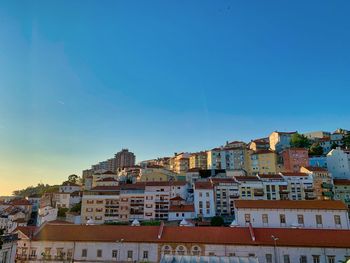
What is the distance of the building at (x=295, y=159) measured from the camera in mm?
86938

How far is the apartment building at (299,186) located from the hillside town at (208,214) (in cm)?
23

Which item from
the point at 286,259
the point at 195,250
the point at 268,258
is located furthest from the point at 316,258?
the point at 195,250

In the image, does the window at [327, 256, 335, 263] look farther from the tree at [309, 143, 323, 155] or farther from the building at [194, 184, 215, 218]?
the tree at [309, 143, 323, 155]

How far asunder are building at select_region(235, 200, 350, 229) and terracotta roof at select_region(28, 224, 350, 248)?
7803mm

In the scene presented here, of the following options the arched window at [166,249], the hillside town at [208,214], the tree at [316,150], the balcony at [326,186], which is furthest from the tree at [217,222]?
the tree at [316,150]

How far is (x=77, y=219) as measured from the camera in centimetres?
6881

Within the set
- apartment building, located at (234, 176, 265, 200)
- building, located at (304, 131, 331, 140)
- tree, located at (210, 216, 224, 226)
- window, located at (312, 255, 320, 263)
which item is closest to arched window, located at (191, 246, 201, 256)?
window, located at (312, 255, 320, 263)

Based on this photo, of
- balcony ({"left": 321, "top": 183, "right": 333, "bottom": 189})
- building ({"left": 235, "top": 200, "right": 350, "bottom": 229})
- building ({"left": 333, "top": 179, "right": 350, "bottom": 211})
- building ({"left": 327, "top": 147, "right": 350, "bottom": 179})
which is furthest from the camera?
building ({"left": 327, "top": 147, "right": 350, "bottom": 179})

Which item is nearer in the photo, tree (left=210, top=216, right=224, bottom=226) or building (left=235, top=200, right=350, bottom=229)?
building (left=235, top=200, right=350, bottom=229)

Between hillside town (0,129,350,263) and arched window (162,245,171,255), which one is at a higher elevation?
hillside town (0,129,350,263)

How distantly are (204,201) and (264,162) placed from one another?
3166 centimetres

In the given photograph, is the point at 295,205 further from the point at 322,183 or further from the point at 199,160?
the point at 199,160

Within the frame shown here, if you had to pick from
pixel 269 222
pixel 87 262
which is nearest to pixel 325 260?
pixel 269 222

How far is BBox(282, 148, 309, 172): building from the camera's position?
86938mm
